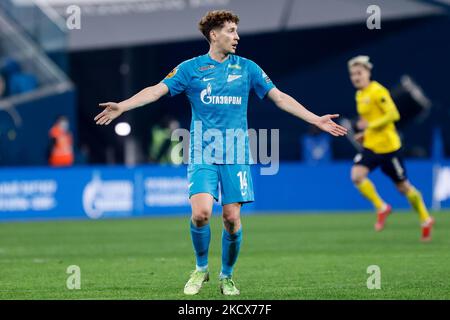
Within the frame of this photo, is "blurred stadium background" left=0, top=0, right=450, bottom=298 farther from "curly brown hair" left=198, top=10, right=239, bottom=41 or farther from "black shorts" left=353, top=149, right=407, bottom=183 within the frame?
"curly brown hair" left=198, top=10, right=239, bottom=41

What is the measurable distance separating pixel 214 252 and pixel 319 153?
14030mm

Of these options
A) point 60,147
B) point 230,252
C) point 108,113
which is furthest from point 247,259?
point 60,147

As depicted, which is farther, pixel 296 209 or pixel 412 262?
pixel 296 209

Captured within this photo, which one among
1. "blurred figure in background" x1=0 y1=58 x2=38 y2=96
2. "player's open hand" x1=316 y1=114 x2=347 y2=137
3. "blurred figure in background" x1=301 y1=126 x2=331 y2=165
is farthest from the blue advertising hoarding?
"player's open hand" x1=316 y1=114 x2=347 y2=137

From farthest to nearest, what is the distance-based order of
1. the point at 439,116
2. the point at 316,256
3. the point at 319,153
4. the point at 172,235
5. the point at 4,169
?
the point at 439,116 < the point at 319,153 < the point at 4,169 < the point at 172,235 < the point at 316,256

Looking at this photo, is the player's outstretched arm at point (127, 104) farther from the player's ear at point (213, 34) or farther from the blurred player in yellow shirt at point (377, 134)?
the blurred player in yellow shirt at point (377, 134)

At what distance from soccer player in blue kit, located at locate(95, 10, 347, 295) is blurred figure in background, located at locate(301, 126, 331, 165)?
18.3 meters

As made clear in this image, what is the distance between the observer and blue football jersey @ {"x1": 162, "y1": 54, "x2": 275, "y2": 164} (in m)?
9.56

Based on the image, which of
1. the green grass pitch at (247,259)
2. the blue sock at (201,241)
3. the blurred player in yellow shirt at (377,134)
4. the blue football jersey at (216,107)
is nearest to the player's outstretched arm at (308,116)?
the blue football jersey at (216,107)

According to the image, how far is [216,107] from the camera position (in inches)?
376

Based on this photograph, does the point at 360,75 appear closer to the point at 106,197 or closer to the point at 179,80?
the point at 179,80
